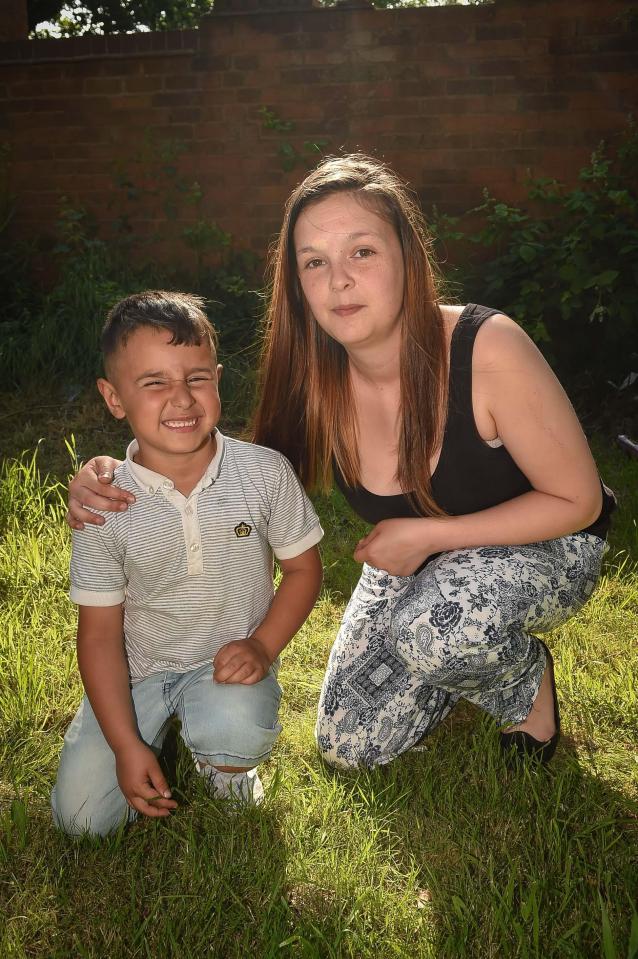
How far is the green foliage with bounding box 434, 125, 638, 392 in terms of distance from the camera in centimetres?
460

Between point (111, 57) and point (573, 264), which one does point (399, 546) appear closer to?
point (573, 264)

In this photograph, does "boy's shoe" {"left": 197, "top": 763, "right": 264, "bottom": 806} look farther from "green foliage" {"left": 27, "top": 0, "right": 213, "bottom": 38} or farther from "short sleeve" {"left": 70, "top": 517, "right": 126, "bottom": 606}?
"green foliage" {"left": 27, "top": 0, "right": 213, "bottom": 38}

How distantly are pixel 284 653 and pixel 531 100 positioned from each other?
4.10 meters

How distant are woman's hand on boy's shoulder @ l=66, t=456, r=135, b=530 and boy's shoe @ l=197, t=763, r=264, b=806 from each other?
62 centimetres

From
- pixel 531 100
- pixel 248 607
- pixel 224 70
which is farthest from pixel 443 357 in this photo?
pixel 224 70

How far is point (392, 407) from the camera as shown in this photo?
2.21m

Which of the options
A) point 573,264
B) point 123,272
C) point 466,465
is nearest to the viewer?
point 466,465

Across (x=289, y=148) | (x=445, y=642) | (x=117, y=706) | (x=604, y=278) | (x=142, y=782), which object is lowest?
(x=142, y=782)

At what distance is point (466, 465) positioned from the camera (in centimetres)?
209

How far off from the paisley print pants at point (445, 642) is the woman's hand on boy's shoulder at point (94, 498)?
68 centimetres

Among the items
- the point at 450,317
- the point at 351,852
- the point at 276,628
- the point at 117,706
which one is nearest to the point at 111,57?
the point at 450,317

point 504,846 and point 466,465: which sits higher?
point 466,465

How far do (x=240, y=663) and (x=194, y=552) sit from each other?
260 millimetres

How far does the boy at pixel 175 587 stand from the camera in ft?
6.14
